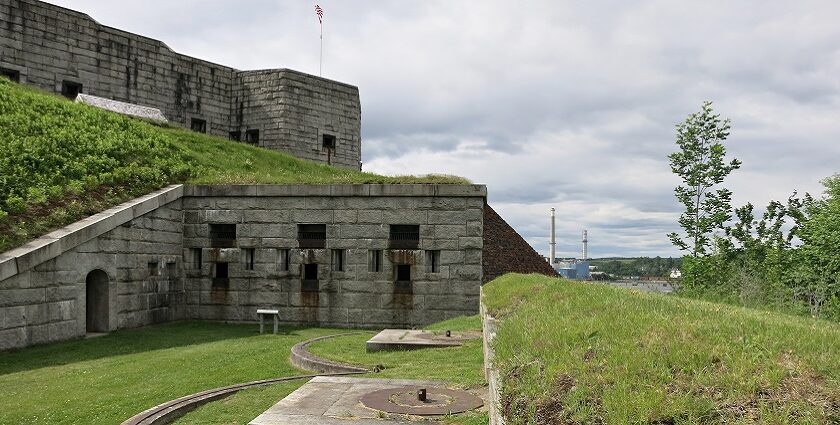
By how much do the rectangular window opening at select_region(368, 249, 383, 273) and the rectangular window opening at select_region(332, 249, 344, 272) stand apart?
83 cm

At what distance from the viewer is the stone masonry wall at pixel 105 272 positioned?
12078 millimetres

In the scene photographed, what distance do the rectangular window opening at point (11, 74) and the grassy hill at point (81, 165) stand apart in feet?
10.1

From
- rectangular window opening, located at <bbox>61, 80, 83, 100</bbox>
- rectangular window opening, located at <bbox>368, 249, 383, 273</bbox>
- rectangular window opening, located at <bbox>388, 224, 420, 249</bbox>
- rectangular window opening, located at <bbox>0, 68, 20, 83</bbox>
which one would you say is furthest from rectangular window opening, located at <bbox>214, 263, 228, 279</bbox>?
rectangular window opening, located at <bbox>0, 68, 20, 83</bbox>

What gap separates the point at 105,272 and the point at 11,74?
51.3 feet

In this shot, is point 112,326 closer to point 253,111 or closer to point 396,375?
point 396,375

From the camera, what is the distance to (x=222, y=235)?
1808 cm

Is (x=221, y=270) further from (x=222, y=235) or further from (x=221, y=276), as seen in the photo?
(x=222, y=235)

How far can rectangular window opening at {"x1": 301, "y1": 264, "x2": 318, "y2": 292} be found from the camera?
17.5 metres

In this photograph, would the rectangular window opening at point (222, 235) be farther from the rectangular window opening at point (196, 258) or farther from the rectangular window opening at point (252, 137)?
the rectangular window opening at point (252, 137)

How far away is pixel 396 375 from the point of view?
8531 millimetres

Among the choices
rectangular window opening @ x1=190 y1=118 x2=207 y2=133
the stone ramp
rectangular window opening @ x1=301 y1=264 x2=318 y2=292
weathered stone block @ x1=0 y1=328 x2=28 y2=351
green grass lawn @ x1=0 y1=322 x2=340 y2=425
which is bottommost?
green grass lawn @ x1=0 y1=322 x2=340 y2=425

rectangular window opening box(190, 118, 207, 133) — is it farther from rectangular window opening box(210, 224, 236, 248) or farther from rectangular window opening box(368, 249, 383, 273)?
rectangular window opening box(368, 249, 383, 273)

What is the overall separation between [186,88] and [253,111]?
3.55 meters

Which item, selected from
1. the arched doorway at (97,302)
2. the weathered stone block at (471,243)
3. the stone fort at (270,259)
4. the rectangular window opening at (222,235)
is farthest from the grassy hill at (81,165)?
the weathered stone block at (471,243)
